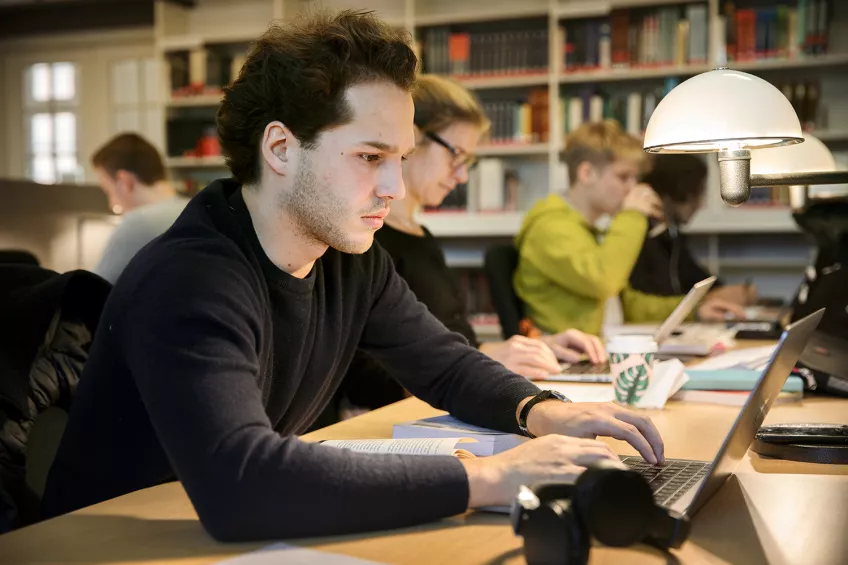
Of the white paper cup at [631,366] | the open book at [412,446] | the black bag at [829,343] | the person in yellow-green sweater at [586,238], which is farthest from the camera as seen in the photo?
the person in yellow-green sweater at [586,238]

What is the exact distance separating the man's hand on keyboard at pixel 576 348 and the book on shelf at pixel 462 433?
64cm

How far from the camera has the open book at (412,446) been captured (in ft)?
3.49

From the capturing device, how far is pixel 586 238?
307 centimetres

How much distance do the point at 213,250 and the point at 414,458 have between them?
1.13 ft

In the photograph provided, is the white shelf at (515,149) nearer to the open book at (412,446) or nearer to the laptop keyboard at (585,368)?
the laptop keyboard at (585,368)

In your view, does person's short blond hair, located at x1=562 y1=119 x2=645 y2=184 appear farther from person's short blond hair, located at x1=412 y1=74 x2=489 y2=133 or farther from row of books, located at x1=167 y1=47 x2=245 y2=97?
row of books, located at x1=167 y1=47 x2=245 y2=97

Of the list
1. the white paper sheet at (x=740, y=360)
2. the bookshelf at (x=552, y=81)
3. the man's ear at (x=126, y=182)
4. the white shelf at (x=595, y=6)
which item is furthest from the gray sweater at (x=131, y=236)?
the white shelf at (x=595, y=6)

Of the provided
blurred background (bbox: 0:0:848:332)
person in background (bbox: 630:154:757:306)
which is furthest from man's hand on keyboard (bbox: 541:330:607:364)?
blurred background (bbox: 0:0:848:332)

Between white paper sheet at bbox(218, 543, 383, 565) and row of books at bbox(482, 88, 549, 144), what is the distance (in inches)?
166

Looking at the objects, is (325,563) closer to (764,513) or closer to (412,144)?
(764,513)

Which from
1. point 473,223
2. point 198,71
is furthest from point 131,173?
point 473,223

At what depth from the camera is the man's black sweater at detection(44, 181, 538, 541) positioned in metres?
0.86

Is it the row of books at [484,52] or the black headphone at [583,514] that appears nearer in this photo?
the black headphone at [583,514]

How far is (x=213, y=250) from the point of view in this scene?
3.46 ft
